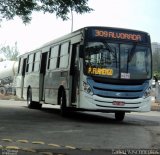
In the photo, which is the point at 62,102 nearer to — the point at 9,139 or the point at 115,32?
the point at 115,32

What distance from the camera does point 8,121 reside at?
55.2 feet

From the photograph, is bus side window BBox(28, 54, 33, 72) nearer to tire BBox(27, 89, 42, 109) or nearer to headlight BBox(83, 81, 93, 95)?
tire BBox(27, 89, 42, 109)

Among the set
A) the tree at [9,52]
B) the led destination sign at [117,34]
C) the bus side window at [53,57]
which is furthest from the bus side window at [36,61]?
the tree at [9,52]

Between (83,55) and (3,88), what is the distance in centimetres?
3510

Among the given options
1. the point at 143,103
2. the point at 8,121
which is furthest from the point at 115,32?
the point at 8,121

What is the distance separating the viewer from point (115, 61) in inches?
690

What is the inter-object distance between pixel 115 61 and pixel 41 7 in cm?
439

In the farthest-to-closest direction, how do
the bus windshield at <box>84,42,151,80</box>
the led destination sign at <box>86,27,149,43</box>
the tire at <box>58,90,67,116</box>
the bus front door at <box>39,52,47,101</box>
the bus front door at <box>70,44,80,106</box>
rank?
the bus front door at <box>39,52,47,101</box> < the tire at <box>58,90,67,116</box> < the bus front door at <box>70,44,80,106</box> < the led destination sign at <box>86,27,149,43</box> < the bus windshield at <box>84,42,151,80</box>

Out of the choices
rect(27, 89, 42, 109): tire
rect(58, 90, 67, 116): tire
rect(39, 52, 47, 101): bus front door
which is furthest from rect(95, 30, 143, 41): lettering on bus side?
rect(27, 89, 42, 109): tire

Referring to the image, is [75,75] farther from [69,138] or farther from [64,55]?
[69,138]

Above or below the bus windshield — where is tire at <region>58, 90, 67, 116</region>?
below

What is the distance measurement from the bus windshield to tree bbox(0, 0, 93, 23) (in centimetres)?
226

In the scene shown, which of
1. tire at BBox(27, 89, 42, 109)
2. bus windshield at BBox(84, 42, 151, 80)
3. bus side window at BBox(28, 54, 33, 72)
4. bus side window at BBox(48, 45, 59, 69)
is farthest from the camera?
bus side window at BBox(28, 54, 33, 72)

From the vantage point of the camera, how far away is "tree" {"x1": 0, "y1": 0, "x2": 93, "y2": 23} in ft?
63.0
